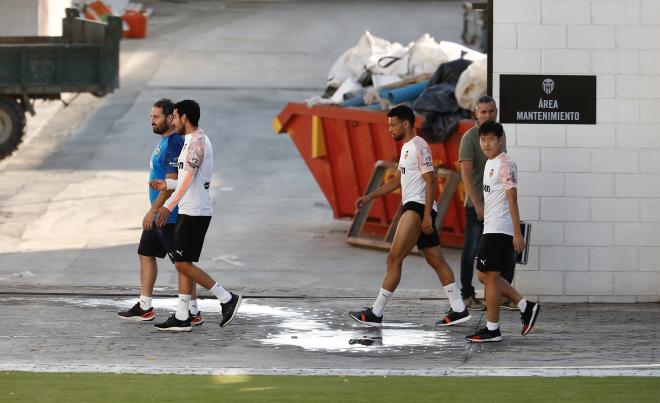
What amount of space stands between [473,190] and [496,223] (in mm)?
1051

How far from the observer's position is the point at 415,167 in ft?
36.1

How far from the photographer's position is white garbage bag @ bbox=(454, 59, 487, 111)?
15.1 metres

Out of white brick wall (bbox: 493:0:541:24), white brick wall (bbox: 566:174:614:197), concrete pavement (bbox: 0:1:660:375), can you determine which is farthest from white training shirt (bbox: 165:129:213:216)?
white brick wall (bbox: 566:174:614:197)

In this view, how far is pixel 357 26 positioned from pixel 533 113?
2572 cm

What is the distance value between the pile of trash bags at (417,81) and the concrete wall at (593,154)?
2871 millimetres

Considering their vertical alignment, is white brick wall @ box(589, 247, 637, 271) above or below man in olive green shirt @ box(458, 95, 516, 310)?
below

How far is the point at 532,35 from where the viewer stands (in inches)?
477

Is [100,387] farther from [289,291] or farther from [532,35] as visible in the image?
[532,35]

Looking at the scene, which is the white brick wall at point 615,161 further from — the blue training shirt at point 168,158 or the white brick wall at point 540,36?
the blue training shirt at point 168,158

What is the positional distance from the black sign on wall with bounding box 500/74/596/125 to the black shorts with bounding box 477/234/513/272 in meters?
1.92

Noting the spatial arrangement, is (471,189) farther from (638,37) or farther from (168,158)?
(168,158)

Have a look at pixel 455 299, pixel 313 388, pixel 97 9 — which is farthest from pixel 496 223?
pixel 97 9

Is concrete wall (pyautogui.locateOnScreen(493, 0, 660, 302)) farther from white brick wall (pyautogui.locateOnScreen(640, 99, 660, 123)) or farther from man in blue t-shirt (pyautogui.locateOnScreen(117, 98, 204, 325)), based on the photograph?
man in blue t-shirt (pyautogui.locateOnScreen(117, 98, 204, 325))

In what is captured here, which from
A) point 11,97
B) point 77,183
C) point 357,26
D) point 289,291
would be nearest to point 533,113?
point 289,291
